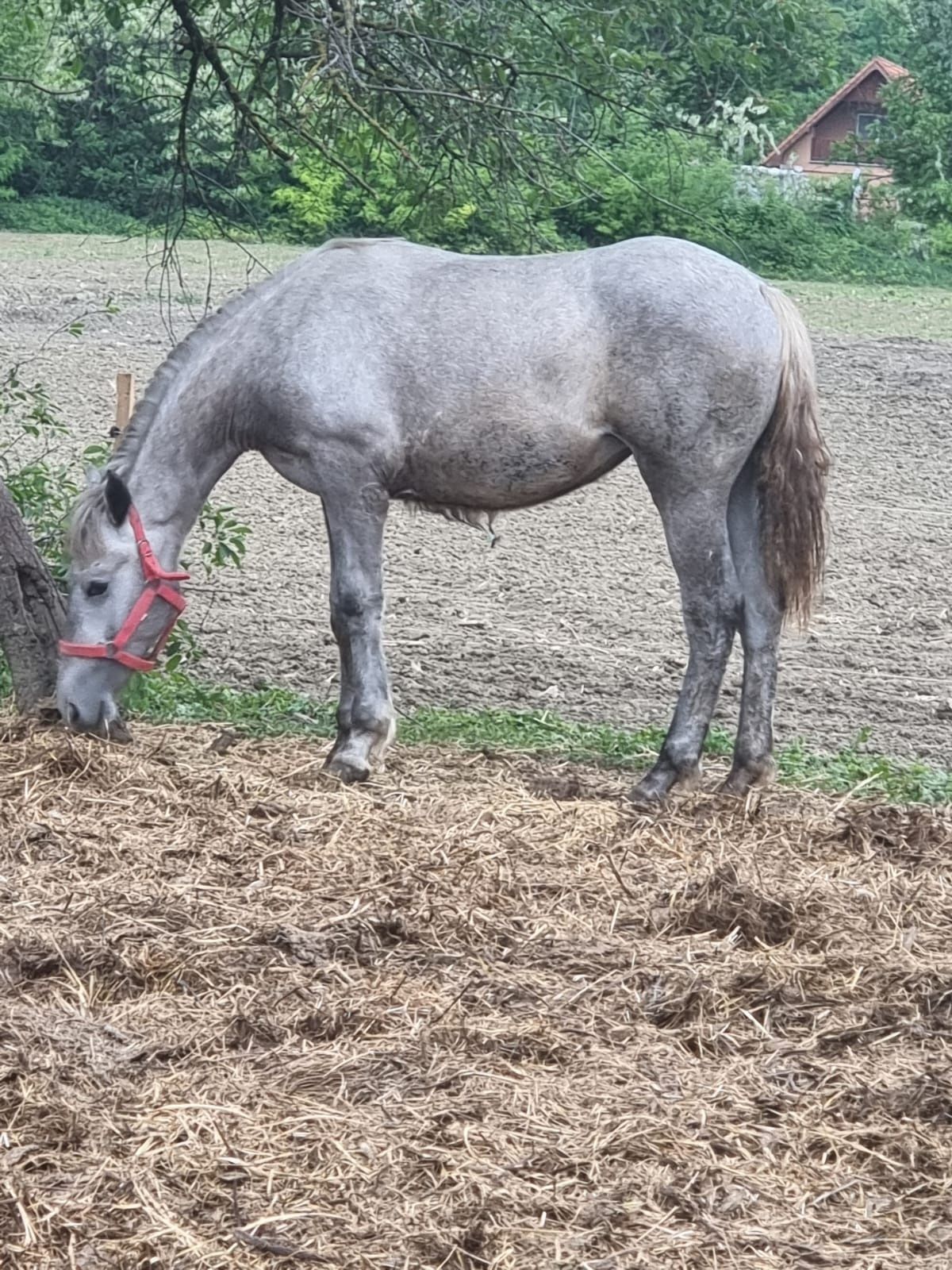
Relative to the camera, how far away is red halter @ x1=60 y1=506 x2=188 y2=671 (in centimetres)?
581

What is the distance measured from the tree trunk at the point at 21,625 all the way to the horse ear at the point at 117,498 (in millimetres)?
618

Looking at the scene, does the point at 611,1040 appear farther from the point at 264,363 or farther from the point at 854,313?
the point at 854,313

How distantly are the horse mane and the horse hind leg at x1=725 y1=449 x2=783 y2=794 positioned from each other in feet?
5.42

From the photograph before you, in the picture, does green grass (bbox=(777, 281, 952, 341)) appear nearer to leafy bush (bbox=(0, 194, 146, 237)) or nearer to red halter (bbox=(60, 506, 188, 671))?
leafy bush (bbox=(0, 194, 146, 237))

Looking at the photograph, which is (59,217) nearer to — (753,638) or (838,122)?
(753,638)

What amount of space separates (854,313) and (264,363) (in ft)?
50.3

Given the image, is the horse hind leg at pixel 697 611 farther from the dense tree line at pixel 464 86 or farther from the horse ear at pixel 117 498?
the horse ear at pixel 117 498

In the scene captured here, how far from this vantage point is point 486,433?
571 centimetres

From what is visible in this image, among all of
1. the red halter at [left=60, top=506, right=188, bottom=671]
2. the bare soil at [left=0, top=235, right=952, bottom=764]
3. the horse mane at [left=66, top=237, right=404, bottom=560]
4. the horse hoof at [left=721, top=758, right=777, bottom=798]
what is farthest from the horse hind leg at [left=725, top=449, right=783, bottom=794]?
the red halter at [left=60, top=506, right=188, bottom=671]

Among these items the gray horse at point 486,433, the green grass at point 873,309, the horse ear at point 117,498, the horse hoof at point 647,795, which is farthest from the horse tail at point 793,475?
the green grass at point 873,309

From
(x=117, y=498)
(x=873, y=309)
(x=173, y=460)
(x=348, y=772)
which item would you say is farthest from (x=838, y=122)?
(x=348, y=772)

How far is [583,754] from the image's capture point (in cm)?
621

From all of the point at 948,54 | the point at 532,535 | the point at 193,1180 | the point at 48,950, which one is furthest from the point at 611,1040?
the point at 948,54

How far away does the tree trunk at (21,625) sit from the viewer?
6207 millimetres
